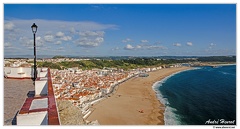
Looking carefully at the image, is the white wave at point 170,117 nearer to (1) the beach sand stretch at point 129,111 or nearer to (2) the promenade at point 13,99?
(1) the beach sand stretch at point 129,111

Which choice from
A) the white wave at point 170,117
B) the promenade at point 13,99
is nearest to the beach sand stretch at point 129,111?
the white wave at point 170,117

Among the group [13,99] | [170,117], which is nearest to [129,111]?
[170,117]

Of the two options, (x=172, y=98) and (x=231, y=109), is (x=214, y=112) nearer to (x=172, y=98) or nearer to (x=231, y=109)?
(x=231, y=109)

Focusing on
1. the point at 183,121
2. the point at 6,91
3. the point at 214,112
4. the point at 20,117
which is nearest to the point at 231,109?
the point at 214,112

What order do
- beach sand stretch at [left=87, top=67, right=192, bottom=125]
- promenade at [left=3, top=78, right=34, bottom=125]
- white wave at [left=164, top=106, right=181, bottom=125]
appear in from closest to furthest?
promenade at [left=3, top=78, right=34, bottom=125], white wave at [left=164, top=106, right=181, bottom=125], beach sand stretch at [left=87, top=67, right=192, bottom=125]

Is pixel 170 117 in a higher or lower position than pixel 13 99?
lower

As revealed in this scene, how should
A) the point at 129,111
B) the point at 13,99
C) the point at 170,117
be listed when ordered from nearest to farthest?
the point at 13,99 < the point at 170,117 < the point at 129,111

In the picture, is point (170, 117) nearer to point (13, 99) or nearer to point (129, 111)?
point (129, 111)

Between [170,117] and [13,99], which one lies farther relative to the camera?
[170,117]

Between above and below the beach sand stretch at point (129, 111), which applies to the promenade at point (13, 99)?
above

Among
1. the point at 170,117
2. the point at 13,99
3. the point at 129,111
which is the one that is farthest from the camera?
the point at 129,111

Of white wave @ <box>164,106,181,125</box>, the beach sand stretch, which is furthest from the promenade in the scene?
white wave @ <box>164,106,181,125</box>

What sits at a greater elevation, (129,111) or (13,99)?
(13,99)

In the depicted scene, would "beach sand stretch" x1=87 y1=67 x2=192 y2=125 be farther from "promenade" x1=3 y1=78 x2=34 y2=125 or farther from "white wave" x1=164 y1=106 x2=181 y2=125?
"promenade" x1=3 y1=78 x2=34 y2=125
